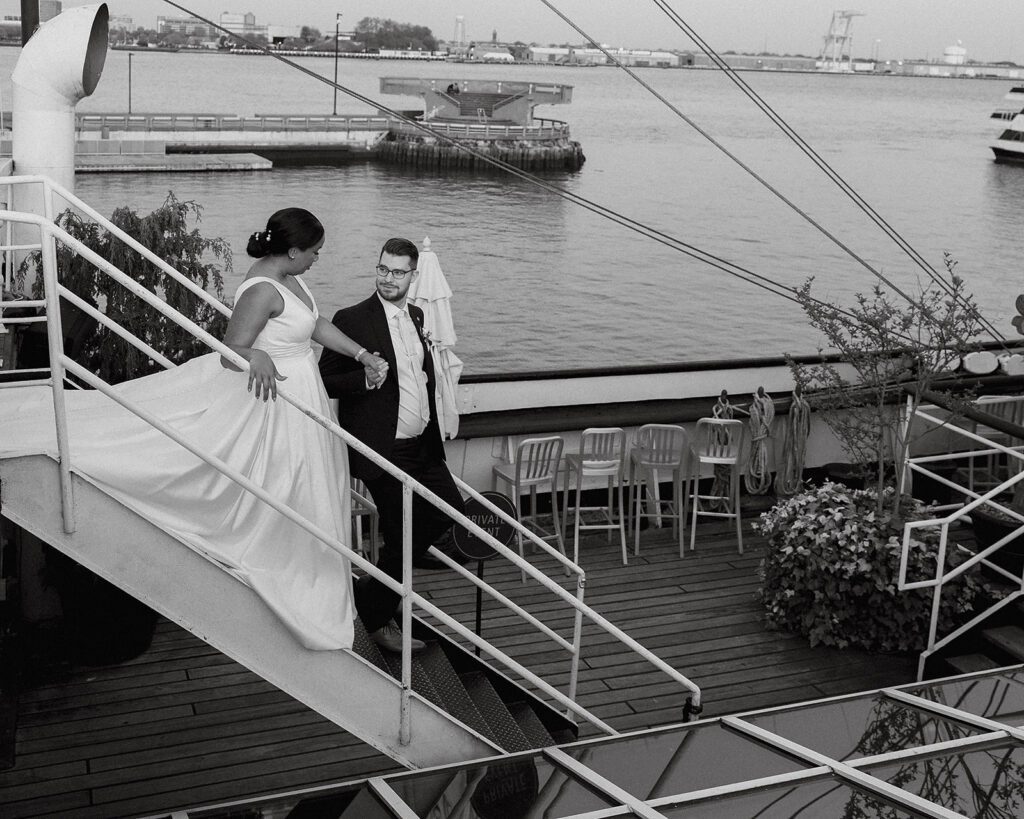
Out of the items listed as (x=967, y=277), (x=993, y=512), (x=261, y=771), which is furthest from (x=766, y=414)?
(x=967, y=277)

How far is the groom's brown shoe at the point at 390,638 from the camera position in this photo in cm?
510

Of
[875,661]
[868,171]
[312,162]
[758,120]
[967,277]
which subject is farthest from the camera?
[758,120]

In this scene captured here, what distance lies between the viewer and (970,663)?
7184 mm

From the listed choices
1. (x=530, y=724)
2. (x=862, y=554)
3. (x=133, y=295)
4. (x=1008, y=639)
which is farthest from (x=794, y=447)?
(x=133, y=295)

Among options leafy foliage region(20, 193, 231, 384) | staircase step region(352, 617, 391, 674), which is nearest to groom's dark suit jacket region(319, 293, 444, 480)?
staircase step region(352, 617, 391, 674)

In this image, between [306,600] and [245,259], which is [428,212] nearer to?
[245,259]

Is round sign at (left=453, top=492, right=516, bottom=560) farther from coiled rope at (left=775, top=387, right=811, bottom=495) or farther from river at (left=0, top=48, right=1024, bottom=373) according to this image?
river at (left=0, top=48, right=1024, bottom=373)

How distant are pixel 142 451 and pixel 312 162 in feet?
202

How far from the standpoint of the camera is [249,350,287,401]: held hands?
4148mm

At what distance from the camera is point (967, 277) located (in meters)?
42.1

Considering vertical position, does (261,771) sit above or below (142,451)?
below

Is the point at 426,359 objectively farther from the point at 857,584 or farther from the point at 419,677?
the point at 857,584

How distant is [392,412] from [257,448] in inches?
31.1

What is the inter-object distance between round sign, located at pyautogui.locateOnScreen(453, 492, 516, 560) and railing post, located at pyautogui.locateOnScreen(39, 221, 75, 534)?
181 cm
